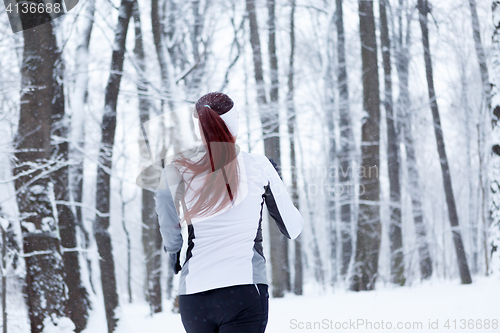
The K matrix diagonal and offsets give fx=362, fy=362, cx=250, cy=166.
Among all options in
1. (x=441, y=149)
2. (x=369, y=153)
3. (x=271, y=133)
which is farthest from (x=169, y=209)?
(x=441, y=149)

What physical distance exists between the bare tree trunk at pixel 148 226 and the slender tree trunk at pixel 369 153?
1.65 meters

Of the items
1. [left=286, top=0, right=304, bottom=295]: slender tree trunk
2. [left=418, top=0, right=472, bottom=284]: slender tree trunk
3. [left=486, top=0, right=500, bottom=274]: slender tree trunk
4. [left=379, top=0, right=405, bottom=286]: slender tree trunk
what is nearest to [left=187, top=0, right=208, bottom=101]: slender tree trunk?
[left=286, top=0, right=304, bottom=295]: slender tree trunk

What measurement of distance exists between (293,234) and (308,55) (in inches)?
92.3

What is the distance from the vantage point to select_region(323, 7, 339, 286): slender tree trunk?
3025mm

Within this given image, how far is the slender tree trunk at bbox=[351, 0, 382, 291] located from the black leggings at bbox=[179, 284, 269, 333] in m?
2.29

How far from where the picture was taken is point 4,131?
2803mm

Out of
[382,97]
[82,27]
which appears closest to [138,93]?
[82,27]

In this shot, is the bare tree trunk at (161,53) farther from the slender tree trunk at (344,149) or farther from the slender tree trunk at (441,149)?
the slender tree trunk at (441,149)

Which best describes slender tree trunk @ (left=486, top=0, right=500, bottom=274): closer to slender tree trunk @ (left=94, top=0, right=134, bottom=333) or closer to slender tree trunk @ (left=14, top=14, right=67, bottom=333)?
slender tree trunk @ (left=94, top=0, right=134, bottom=333)

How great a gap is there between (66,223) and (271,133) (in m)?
1.76

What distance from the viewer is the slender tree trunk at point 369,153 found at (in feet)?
9.95

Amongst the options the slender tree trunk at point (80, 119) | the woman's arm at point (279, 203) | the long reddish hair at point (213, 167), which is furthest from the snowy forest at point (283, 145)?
the long reddish hair at point (213, 167)

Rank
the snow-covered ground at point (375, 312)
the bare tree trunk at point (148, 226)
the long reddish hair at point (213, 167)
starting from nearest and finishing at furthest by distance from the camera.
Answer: the long reddish hair at point (213, 167), the snow-covered ground at point (375, 312), the bare tree trunk at point (148, 226)

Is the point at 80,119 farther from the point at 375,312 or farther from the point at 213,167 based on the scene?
the point at 375,312
